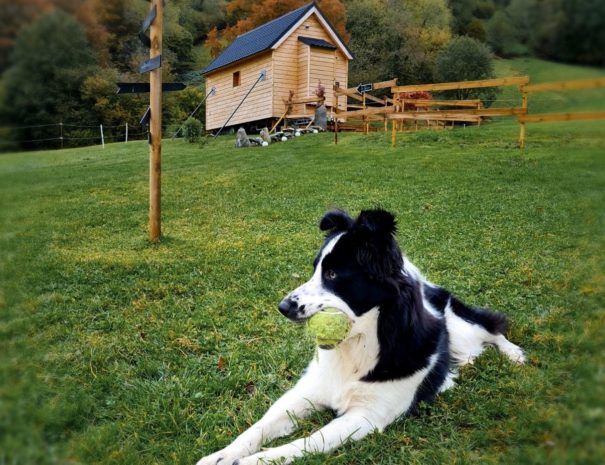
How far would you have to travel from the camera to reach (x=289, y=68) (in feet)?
23.7

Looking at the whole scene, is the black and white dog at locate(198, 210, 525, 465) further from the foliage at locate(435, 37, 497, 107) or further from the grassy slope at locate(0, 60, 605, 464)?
the foliage at locate(435, 37, 497, 107)

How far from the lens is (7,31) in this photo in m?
0.54

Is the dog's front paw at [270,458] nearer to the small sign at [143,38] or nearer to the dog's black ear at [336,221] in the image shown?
the dog's black ear at [336,221]

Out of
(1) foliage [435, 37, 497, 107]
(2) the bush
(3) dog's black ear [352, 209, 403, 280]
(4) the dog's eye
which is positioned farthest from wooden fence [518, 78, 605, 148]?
(2) the bush

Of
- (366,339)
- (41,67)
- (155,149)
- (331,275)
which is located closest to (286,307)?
(331,275)

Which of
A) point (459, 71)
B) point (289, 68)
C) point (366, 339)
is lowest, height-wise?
point (366, 339)

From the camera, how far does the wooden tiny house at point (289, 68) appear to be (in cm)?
495

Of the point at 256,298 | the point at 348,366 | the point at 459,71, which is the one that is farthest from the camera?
the point at 256,298

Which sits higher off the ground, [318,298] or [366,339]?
[318,298]

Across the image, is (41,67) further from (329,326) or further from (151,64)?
(151,64)

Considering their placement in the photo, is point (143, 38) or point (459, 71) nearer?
point (143, 38)

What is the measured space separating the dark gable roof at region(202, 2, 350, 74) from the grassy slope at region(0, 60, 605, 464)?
1889mm

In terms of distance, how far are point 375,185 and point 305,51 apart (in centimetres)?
339

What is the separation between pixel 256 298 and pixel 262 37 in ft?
26.7
